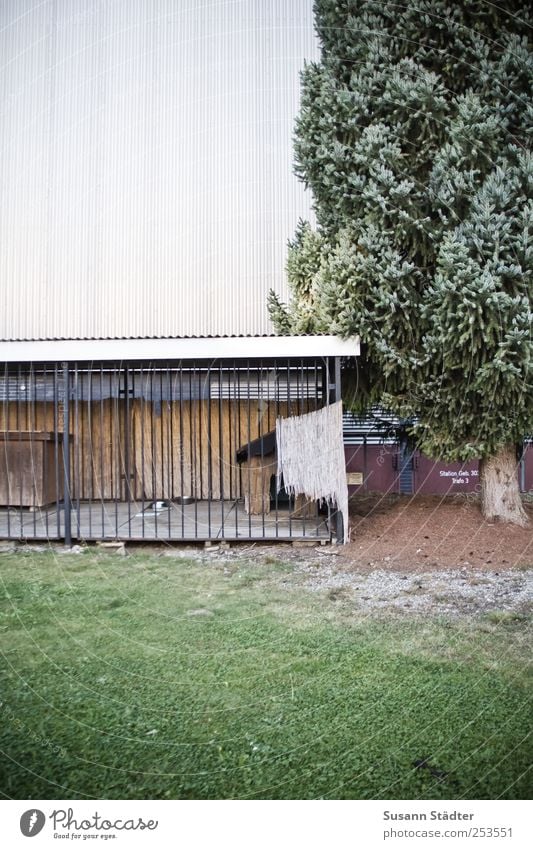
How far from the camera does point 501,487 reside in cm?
746

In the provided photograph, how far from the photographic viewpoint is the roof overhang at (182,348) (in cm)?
666

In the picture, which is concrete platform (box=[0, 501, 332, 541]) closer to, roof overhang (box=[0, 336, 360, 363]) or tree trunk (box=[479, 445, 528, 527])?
roof overhang (box=[0, 336, 360, 363])

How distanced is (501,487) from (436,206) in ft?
12.1

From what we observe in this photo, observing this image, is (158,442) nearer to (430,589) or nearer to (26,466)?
(26,466)

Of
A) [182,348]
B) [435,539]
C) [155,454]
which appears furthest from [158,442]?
[435,539]

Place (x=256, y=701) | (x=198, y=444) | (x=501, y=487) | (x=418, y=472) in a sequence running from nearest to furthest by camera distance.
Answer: (x=256, y=701)
(x=501, y=487)
(x=198, y=444)
(x=418, y=472)

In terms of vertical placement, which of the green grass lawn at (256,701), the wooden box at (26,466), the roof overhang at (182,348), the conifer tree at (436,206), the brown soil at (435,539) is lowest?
the brown soil at (435,539)

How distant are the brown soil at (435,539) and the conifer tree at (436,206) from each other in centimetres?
100

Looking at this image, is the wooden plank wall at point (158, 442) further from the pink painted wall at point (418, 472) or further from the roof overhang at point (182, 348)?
the roof overhang at point (182, 348)

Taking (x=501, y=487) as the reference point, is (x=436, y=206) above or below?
above

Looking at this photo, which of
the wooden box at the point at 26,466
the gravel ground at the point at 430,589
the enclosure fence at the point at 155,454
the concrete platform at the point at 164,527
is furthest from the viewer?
the wooden box at the point at 26,466

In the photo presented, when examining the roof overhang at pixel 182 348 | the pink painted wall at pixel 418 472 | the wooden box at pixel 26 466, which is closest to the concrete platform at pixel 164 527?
the wooden box at pixel 26 466

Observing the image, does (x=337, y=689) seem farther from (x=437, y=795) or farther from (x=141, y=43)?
(x=141, y=43)

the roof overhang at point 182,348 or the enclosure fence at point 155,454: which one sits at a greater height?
the roof overhang at point 182,348
